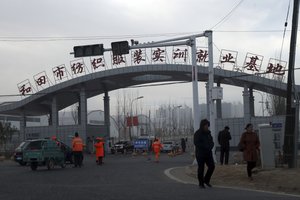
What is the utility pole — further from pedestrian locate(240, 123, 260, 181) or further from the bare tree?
the bare tree

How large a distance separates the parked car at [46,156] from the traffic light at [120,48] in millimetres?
5615

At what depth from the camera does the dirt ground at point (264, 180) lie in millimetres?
13984

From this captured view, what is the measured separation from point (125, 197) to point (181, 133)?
98.0 m

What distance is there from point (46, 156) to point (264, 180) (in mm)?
12649

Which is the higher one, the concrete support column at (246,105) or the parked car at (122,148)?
the concrete support column at (246,105)

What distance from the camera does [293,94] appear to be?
66.8ft

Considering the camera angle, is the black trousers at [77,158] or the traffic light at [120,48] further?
the black trousers at [77,158]

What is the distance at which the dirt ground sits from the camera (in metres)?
14.0

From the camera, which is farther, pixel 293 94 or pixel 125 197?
pixel 293 94

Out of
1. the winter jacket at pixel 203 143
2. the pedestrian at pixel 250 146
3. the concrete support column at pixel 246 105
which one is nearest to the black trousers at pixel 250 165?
the pedestrian at pixel 250 146

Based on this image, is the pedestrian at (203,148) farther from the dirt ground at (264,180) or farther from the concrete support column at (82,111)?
the concrete support column at (82,111)

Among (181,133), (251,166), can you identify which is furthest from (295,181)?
(181,133)

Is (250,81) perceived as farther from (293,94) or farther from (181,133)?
(181,133)

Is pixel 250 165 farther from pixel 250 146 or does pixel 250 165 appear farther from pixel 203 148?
pixel 203 148
